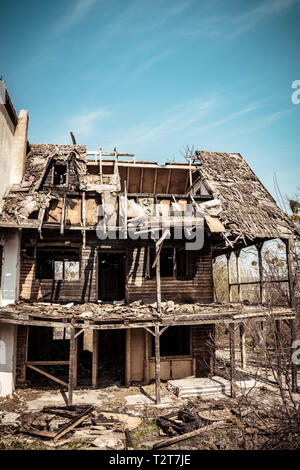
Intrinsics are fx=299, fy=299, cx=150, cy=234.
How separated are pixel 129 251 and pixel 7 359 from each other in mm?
7241

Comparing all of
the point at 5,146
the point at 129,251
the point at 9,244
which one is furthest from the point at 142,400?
the point at 5,146

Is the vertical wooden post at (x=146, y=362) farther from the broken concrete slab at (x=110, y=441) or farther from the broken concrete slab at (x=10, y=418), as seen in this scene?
the broken concrete slab at (x=10, y=418)

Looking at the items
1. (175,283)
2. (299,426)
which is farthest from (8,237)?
(299,426)

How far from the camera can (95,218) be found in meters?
14.3

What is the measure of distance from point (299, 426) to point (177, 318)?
6.41 m

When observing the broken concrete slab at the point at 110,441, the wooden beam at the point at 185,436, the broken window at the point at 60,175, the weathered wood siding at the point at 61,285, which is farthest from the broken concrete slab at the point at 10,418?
the broken window at the point at 60,175

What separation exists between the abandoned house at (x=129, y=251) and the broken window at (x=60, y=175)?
5 cm

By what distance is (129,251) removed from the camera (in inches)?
606

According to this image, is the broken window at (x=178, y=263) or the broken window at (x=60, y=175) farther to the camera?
the broken window at (x=60, y=175)

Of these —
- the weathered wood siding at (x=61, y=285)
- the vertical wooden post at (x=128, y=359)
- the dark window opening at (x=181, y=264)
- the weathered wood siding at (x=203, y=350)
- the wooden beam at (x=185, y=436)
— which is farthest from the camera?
the dark window opening at (x=181, y=264)

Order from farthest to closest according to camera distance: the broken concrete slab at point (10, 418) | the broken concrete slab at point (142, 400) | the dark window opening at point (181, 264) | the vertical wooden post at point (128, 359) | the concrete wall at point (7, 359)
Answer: the dark window opening at point (181, 264) < the vertical wooden post at point (128, 359) < the concrete wall at point (7, 359) < the broken concrete slab at point (142, 400) < the broken concrete slab at point (10, 418)

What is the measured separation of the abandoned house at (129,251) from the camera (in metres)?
12.8

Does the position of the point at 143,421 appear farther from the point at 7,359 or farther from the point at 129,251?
the point at 129,251
